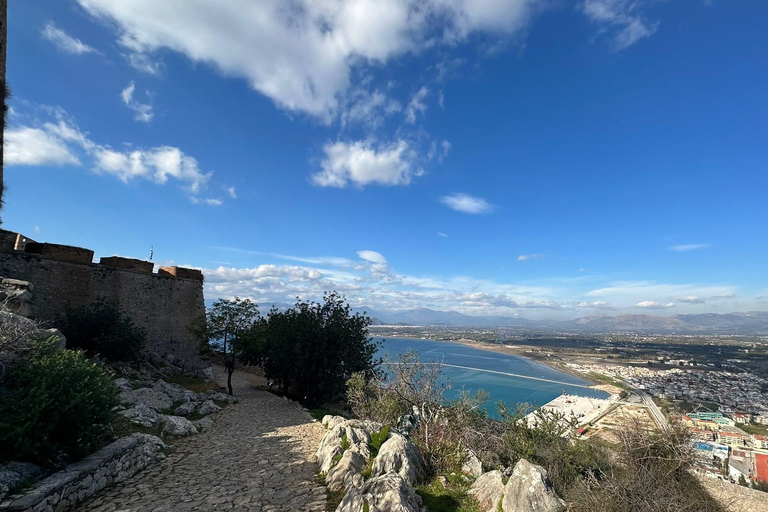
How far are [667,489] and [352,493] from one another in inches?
178

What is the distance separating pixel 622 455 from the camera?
18.1ft

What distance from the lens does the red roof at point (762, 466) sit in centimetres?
1109

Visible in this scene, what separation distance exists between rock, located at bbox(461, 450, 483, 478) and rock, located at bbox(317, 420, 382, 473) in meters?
2.09

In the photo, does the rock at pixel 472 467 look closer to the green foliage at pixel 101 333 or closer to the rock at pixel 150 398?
the rock at pixel 150 398

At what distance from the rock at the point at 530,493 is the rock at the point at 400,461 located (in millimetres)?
1803

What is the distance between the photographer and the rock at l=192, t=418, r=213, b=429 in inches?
407

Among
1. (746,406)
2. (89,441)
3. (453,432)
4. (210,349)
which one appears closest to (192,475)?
(89,441)

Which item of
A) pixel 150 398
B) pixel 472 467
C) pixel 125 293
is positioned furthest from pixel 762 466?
pixel 125 293

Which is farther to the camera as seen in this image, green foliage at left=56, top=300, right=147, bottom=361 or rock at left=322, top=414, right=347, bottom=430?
green foliage at left=56, top=300, right=147, bottom=361

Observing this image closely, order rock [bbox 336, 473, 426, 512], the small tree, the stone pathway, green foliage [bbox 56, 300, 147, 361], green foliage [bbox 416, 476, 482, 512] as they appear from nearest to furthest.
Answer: rock [bbox 336, 473, 426, 512] < green foliage [bbox 416, 476, 482, 512] < the stone pathway < green foliage [bbox 56, 300, 147, 361] < the small tree

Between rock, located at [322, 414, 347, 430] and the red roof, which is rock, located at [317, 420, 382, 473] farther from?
the red roof

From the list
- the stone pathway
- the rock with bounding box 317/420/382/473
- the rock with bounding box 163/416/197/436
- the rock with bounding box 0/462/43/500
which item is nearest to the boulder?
the stone pathway

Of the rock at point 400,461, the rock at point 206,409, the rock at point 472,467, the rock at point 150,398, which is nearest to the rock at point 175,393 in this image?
the rock at point 150,398

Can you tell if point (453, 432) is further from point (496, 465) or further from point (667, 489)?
point (667, 489)
